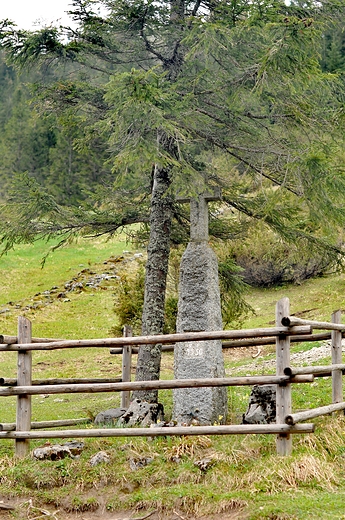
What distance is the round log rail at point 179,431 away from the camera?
7.98m

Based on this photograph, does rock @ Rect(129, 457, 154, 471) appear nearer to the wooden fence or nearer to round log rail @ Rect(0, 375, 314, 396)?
the wooden fence

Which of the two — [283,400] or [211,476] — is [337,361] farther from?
[211,476]

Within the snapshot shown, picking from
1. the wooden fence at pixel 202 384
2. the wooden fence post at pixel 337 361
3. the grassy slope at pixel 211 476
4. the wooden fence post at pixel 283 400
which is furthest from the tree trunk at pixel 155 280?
the wooden fence post at pixel 283 400

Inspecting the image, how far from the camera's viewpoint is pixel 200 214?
11391 millimetres

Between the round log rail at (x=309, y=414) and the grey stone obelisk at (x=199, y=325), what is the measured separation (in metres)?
1.84

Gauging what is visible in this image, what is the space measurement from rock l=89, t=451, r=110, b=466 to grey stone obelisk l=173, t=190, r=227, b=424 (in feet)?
6.56

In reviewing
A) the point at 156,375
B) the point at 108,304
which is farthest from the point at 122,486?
the point at 108,304

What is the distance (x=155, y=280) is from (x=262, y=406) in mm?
3274

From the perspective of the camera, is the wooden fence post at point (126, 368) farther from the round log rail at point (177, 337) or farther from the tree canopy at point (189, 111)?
the round log rail at point (177, 337)

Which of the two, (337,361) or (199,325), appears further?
(199,325)

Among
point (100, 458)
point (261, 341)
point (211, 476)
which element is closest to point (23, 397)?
point (100, 458)

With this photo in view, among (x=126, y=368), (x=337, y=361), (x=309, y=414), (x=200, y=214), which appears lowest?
(x=309, y=414)

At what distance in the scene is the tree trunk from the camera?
1158 centimetres

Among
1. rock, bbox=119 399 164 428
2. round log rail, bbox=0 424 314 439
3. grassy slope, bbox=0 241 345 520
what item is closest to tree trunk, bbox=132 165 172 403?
rock, bbox=119 399 164 428
